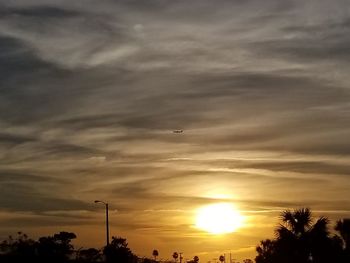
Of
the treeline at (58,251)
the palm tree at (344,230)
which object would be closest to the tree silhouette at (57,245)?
the treeline at (58,251)

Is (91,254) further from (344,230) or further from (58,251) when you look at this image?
(344,230)

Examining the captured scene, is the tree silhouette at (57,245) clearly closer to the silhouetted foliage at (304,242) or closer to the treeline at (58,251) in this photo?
the treeline at (58,251)

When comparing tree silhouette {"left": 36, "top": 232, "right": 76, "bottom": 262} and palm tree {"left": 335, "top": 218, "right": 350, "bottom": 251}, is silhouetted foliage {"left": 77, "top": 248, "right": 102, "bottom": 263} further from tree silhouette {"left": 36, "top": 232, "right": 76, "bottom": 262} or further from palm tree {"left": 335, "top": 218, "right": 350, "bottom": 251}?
palm tree {"left": 335, "top": 218, "right": 350, "bottom": 251}

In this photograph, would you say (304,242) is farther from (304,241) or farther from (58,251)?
(58,251)

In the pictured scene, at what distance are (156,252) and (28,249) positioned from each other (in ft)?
337

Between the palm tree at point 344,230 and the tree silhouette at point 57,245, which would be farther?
the tree silhouette at point 57,245

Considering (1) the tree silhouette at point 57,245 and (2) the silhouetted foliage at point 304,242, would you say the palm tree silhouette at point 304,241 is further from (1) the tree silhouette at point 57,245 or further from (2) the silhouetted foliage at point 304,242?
(1) the tree silhouette at point 57,245

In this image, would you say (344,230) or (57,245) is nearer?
(344,230)

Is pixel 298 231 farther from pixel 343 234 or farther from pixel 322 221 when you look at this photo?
pixel 343 234

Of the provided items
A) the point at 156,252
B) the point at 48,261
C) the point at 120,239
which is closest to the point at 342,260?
the point at 48,261

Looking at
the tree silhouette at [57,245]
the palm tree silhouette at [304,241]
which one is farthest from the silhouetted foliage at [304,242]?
the tree silhouette at [57,245]

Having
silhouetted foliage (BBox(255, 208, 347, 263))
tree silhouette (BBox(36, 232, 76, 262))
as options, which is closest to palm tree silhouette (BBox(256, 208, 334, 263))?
silhouetted foliage (BBox(255, 208, 347, 263))

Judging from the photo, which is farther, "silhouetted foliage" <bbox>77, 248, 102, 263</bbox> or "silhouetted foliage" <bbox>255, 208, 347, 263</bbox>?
"silhouetted foliage" <bbox>77, 248, 102, 263</bbox>

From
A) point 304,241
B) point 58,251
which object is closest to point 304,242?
point 304,241
